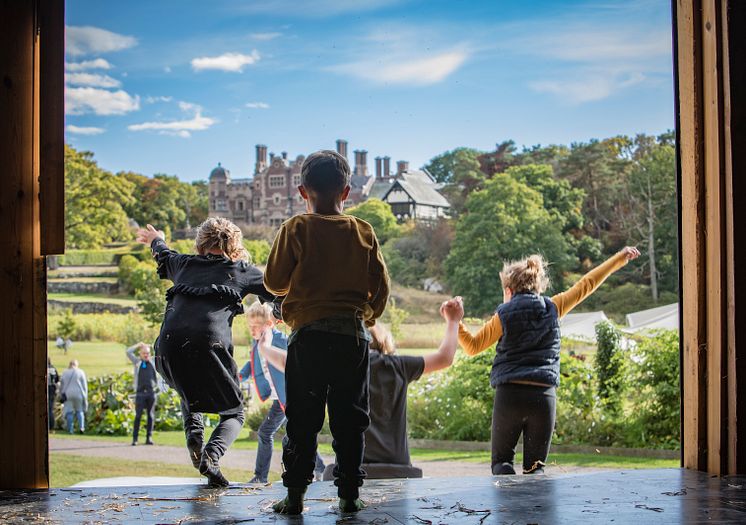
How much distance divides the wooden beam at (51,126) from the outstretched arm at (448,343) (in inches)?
60.9

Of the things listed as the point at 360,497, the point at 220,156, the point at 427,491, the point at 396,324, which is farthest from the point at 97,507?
the point at 220,156

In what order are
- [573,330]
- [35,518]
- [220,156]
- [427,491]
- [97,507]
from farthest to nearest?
[220,156], [573,330], [427,491], [97,507], [35,518]

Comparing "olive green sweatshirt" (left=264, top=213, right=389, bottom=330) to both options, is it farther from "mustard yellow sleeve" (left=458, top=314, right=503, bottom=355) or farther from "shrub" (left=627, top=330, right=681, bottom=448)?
"shrub" (left=627, top=330, right=681, bottom=448)

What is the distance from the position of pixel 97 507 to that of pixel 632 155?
1152 cm

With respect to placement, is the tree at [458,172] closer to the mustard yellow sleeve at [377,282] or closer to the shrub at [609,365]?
the shrub at [609,365]

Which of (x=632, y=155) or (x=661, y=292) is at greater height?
(x=632, y=155)

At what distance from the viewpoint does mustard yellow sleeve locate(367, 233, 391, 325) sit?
108 inches

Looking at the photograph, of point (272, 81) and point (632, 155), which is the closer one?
point (632, 155)

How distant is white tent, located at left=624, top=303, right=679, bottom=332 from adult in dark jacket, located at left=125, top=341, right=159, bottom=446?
19.9ft

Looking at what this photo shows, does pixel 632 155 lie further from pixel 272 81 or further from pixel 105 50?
pixel 105 50

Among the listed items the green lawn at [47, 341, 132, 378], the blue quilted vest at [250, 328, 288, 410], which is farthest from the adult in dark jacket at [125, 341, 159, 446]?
the blue quilted vest at [250, 328, 288, 410]

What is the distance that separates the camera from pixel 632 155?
13.0 meters

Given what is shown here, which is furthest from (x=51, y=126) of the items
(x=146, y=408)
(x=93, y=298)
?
(x=93, y=298)

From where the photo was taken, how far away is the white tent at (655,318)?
11156 mm
